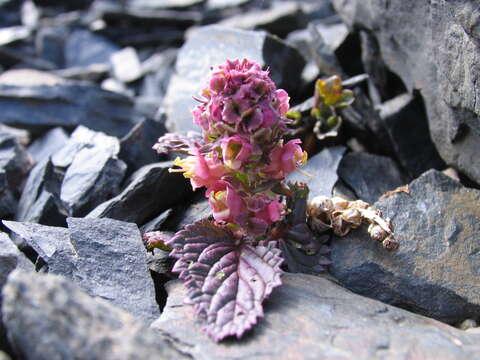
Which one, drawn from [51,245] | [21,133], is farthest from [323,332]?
[21,133]

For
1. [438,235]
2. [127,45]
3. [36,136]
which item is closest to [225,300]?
[438,235]

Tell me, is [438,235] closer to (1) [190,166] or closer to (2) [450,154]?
(2) [450,154]

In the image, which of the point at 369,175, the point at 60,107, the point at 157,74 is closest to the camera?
the point at 369,175

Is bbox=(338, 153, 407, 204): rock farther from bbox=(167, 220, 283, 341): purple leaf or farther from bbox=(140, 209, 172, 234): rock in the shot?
bbox=(140, 209, 172, 234): rock

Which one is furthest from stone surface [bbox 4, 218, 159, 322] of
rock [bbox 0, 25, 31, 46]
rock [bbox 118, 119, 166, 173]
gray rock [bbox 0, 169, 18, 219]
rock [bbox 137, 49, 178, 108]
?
rock [bbox 0, 25, 31, 46]

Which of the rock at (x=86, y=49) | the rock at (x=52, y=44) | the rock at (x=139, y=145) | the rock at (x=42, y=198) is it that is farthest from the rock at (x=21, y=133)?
the rock at (x=52, y=44)

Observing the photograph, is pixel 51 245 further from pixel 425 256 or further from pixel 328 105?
pixel 328 105
